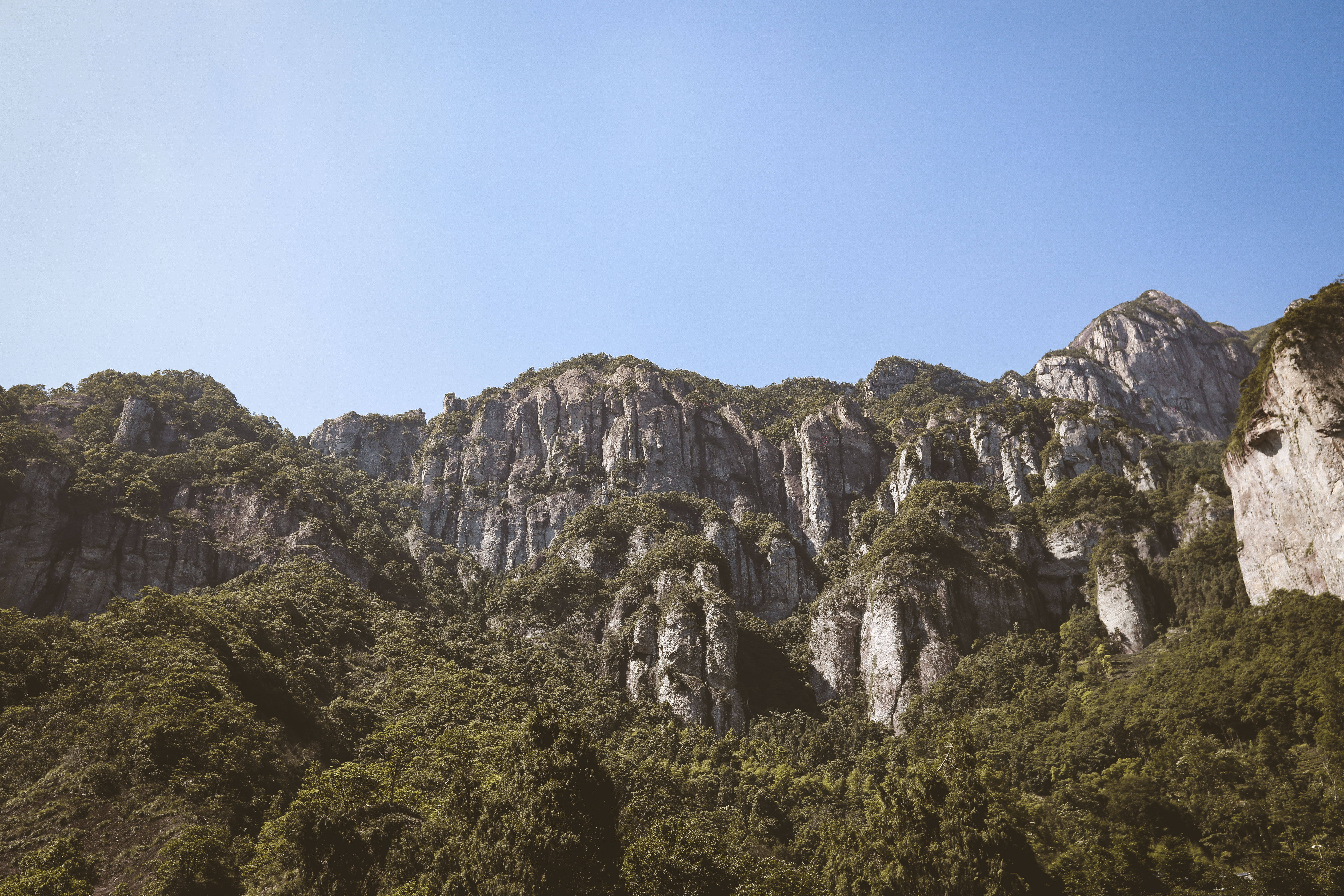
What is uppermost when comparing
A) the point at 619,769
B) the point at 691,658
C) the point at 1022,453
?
the point at 1022,453

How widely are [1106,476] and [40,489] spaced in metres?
113

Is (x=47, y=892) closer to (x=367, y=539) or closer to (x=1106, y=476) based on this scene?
(x=367, y=539)

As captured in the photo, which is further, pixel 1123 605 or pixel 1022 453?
pixel 1022 453

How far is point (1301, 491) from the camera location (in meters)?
57.4

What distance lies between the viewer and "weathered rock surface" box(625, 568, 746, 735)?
78875 mm

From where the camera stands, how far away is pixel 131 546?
81.9 metres

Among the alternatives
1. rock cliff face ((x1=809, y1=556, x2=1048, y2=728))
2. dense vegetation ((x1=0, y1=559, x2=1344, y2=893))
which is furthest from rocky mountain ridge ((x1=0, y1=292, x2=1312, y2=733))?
dense vegetation ((x1=0, y1=559, x2=1344, y2=893))

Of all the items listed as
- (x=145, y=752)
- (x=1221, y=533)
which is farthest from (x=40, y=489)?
(x=1221, y=533)

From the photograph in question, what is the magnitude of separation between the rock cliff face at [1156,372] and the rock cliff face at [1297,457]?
231 ft

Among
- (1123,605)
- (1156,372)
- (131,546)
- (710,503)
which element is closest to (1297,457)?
(1123,605)

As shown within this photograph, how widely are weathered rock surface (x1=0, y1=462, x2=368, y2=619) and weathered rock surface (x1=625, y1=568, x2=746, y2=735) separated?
1371 inches

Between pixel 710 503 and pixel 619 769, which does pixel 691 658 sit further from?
pixel 710 503

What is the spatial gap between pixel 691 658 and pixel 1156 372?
110403mm

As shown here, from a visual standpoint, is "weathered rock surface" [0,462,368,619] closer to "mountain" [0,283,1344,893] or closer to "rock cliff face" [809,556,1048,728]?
"mountain" [0,283,1344,893]
